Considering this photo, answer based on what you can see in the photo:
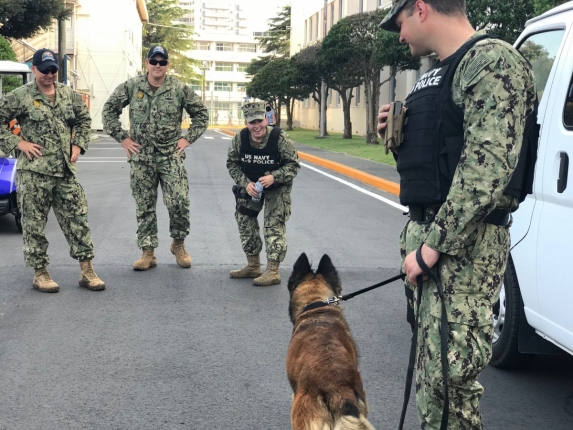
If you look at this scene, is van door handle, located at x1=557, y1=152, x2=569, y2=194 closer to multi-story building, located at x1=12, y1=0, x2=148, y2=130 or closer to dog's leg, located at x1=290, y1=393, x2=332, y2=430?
dog's leg, located at x1=290, y1=393, x2=332, y2=430

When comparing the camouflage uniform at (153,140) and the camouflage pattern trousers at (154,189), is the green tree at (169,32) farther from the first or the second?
the camouflage pattern trousers at (154,189)

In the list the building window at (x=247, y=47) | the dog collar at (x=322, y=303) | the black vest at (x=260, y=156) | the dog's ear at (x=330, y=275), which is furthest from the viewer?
the building window at (x=247, y=47)

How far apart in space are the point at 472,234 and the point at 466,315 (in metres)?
0.28

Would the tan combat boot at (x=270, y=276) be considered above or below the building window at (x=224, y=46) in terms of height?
below

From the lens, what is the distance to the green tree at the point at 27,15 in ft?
70.0

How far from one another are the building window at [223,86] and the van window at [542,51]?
110668 millimetres

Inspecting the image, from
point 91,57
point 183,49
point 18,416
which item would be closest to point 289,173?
point 18,416

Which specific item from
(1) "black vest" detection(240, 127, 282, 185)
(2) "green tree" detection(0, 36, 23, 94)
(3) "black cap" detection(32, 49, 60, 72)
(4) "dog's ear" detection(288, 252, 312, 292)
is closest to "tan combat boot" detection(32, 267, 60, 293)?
(3) "black cap" detection(32, 49, 60, 72)

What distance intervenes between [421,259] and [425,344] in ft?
1.14

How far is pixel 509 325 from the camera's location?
13.4 ft

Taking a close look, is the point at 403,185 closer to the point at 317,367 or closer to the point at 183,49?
the point at 317,367

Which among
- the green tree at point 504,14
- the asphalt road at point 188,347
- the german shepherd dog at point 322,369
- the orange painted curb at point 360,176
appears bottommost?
the asphalt road at point 188,347

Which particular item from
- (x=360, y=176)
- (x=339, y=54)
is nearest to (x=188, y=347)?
(x=360, y=176)

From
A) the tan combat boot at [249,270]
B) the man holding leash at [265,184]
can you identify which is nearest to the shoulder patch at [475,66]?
the man holding leash at [265,184]
